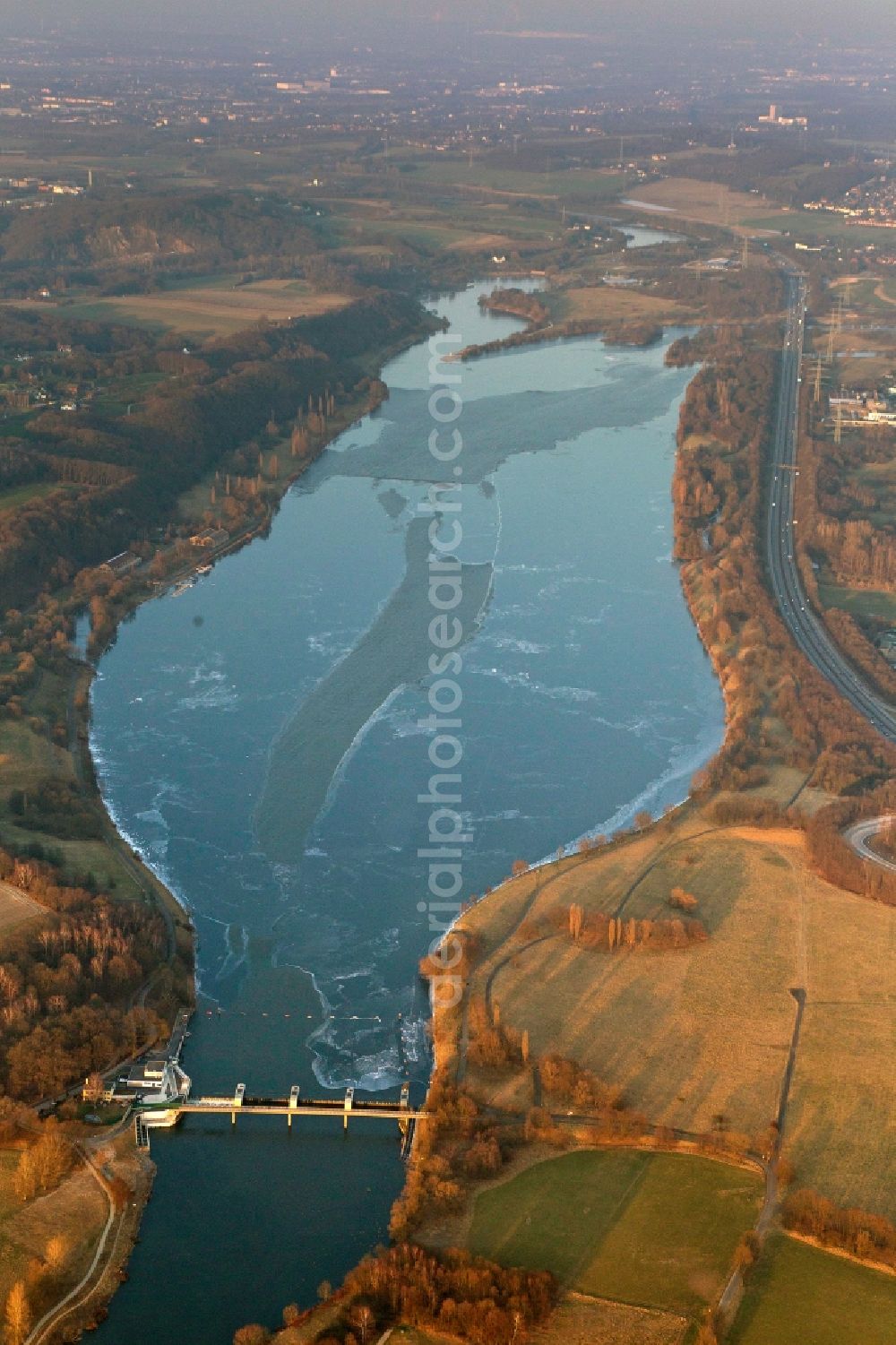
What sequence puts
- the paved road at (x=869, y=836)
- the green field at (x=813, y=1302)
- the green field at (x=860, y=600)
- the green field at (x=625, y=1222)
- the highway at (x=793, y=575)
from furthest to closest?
the green field at (x=860, y=600) < the highway at (x=793, y=575) < the paved road at (x=869, y=836) < the green field at (x=625, y=1222) < the green field at (x=813, y=1302)

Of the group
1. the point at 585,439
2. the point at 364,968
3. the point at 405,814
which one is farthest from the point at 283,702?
the point at 585,439

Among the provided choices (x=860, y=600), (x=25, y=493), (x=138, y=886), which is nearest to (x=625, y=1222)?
(x=138, y=886)

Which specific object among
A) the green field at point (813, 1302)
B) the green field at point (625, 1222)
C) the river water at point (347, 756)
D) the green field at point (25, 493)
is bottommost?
the green field at point (813, 1302)

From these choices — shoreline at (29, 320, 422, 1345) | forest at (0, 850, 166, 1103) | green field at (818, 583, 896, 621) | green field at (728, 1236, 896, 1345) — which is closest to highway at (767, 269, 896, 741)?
green field at (818, 583, 896, 621)

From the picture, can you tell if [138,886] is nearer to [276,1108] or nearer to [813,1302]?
[276,1108]

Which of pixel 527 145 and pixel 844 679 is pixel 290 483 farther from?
pixel 527 145

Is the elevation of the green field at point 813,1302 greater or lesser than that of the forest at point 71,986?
lesser

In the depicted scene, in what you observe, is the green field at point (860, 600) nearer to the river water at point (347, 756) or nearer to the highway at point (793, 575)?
the highway at point (793, 575)

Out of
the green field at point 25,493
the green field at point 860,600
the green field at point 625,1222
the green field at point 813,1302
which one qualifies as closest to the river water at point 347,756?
the green field at point 625,1222
